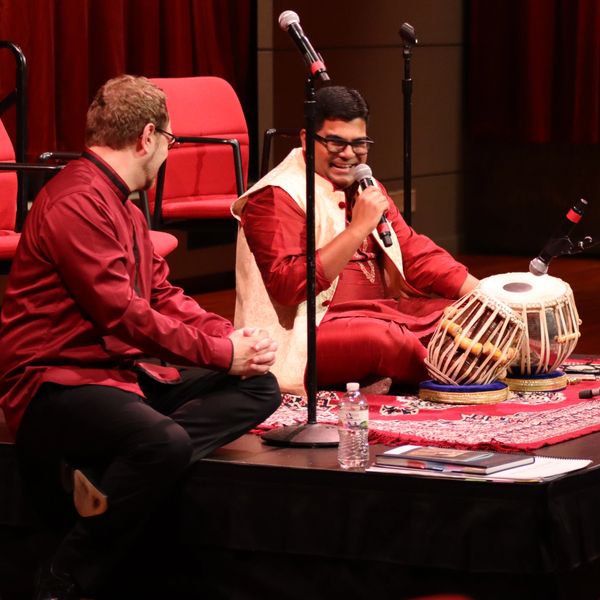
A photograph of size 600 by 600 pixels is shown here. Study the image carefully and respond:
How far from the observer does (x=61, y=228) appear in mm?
2830

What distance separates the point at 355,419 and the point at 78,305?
0.61 metres

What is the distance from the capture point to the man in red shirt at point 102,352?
2.81 m

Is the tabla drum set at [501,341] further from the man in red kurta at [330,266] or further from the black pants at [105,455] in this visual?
the black pants at [105,455]

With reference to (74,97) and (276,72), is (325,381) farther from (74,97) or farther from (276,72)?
(276,72)

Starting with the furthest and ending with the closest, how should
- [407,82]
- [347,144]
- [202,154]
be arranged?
[202,154], [407,82], [347,144]

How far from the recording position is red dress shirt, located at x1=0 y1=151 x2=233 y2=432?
2834 mm

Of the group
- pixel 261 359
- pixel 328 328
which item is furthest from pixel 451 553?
pixel 328 328

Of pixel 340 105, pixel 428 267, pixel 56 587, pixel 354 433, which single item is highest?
pixel 340 105

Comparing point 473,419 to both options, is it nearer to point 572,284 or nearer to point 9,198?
point 9,198

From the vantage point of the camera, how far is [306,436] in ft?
10.5

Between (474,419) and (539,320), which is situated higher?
(539,320)

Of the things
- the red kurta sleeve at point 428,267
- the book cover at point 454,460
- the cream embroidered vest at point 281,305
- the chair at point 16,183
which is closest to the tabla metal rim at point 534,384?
the red kurta sleeve at point 428,267

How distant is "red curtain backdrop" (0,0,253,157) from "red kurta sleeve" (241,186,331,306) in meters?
1.94

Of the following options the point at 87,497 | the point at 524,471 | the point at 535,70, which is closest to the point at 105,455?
the point at 87,497
